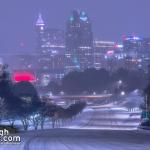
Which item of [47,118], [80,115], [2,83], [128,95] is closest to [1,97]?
[2,83]

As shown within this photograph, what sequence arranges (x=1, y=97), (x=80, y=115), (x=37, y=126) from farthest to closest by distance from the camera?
(x=80, y=115)
(x=1, y=97)
(x=37, y=126)

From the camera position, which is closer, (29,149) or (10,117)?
(29,149)

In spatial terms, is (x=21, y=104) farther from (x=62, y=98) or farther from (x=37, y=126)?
(x=62, y=98)

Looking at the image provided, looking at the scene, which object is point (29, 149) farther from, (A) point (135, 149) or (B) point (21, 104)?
(B) point (21, 104)

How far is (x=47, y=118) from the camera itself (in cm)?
10312

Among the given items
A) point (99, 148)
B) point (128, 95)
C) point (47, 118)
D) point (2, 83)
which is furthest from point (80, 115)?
point (99, 148)

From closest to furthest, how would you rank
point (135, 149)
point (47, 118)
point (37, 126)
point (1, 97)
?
point (135, 149)
point (37, 126)
point (1, 97)
point (47, 118)

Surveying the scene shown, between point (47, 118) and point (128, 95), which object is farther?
point (128, 95)

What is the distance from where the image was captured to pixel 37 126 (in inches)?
3442

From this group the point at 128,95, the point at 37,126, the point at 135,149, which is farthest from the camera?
the point at 128,95

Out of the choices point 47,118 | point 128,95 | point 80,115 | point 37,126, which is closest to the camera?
point 37,126

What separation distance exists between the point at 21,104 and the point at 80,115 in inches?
1265

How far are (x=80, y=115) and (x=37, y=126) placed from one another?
132 ft

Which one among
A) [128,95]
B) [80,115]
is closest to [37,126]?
[80,115]
